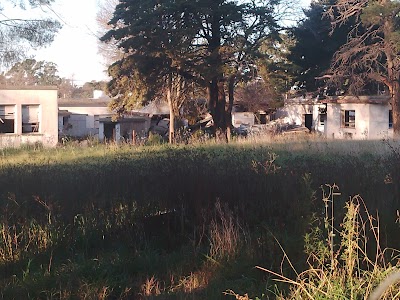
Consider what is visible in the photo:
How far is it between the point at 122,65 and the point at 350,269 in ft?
→ 81.3

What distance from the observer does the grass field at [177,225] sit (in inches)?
195

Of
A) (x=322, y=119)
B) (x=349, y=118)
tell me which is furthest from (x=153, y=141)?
(x=322, y=119)

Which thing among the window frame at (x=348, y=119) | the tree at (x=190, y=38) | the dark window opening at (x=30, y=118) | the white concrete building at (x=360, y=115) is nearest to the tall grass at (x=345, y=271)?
the tree at (x=190, y=38)

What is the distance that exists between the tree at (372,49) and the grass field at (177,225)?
21730 millimetres

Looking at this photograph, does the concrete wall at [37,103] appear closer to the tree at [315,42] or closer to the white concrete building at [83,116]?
the white concrete building at [83,116]

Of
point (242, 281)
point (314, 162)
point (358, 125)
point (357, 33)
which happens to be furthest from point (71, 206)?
point (358, 125)

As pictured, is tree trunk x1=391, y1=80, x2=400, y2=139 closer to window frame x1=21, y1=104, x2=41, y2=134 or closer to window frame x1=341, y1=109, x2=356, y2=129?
window frame x1=341, y1=109, x2=356, y2=129

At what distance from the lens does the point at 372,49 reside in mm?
28531

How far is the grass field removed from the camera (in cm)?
496

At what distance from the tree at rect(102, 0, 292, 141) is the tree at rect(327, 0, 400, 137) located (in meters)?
4.25

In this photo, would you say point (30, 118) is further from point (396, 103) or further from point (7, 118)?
point (396, 103)

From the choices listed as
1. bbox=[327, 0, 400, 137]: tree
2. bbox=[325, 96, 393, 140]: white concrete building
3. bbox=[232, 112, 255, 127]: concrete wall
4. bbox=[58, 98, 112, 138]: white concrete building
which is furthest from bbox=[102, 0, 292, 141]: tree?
bbox=[232, 112, 255, 127]: concrete wall

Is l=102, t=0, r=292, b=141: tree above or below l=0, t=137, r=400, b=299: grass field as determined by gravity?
above

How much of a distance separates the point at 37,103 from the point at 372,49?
19128 mm
